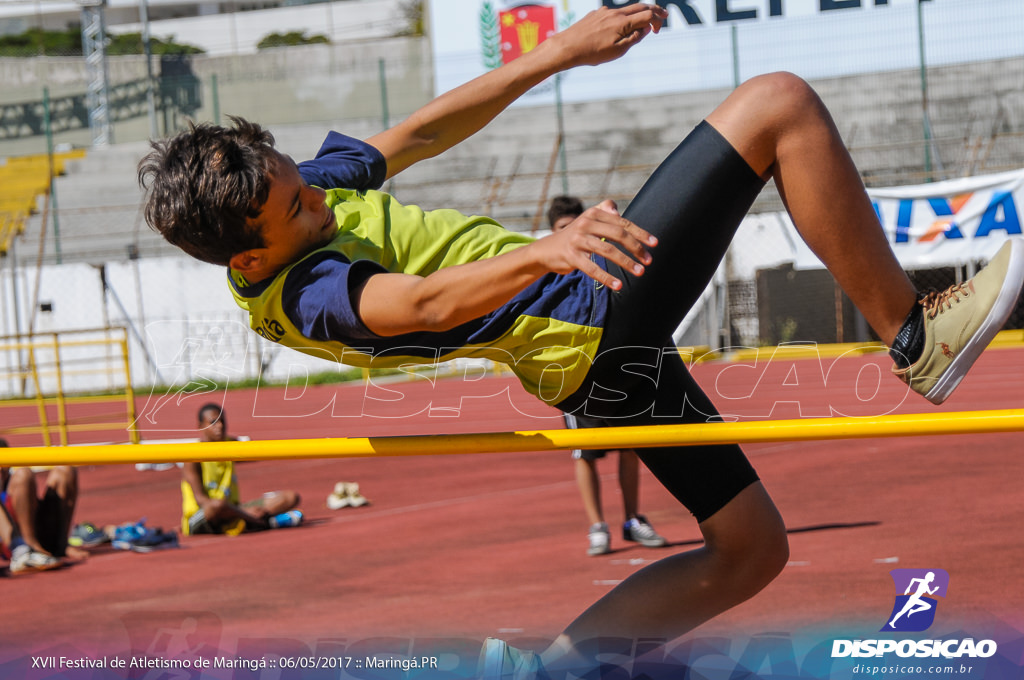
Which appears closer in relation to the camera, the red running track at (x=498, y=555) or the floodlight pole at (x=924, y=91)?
A: the red running track at (x=498, y=555)

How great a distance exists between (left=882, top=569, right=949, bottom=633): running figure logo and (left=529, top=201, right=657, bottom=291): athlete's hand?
249 cm

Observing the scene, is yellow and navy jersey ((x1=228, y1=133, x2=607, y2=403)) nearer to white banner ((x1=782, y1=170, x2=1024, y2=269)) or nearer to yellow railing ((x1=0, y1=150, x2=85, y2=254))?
white banner ((x1=782, y1=170, x2=1024, y2=269))

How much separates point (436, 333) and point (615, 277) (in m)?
0.40

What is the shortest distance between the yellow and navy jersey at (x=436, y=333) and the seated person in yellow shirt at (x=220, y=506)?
465 cm

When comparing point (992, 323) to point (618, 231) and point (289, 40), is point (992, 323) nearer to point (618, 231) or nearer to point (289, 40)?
point (618, 231)

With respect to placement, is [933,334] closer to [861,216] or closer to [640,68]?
[861,216]

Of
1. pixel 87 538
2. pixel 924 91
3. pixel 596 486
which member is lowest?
pixel 87 538

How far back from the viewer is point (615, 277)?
1868 mm

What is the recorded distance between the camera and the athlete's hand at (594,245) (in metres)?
1.66

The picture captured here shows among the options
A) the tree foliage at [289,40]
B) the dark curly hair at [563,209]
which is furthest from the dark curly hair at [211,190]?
the tree foliage at [289,40]

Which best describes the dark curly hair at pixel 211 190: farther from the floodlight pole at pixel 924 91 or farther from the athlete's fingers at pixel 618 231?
the floodlight pole at pixel 924 91

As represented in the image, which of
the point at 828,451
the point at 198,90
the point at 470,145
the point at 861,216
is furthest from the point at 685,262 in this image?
the point at 198,90

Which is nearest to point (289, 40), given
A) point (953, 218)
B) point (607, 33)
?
point (953, 218)

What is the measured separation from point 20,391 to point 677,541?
13335 millimetres
